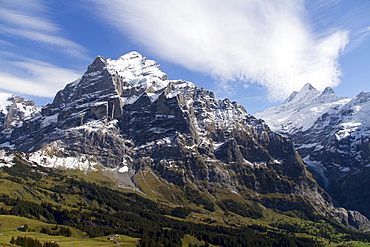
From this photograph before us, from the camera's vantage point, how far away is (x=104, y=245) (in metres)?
198

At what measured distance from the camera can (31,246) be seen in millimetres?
165500

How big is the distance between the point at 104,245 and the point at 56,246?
3190 cm

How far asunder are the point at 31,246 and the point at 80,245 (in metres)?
30.1

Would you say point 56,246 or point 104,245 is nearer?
point 56,246

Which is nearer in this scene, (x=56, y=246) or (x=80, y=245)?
(x=56, y=246)

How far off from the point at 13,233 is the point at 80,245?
40.5 meters

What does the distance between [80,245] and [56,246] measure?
18.2m

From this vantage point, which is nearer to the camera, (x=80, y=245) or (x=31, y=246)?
(x=31, y=246)

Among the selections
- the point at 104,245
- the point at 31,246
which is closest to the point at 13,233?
the point at 31,246

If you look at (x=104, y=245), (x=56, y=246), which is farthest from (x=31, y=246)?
(x=104, y=245)

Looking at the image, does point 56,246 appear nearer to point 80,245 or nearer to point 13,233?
point 80,245

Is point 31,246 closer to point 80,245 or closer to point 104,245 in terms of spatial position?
point 80,245

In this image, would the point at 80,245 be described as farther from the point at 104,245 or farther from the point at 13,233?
the point at 13,233

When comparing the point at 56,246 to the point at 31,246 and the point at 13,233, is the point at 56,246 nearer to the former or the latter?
the point at 31,246
